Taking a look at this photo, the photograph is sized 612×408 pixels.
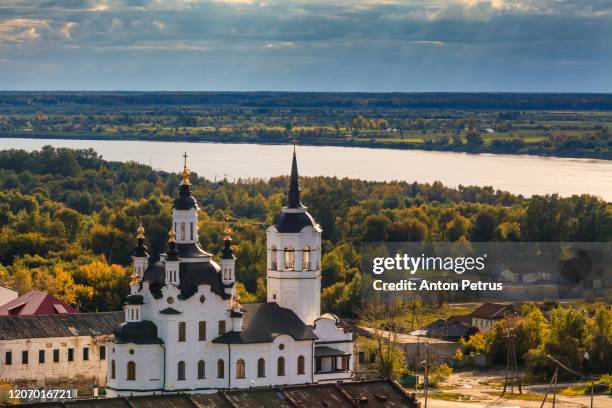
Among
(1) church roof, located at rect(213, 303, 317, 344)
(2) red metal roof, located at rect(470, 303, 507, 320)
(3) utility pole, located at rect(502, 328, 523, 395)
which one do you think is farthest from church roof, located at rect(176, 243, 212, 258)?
(2) red metal roof, located at rect(470, 303, 507, 320)

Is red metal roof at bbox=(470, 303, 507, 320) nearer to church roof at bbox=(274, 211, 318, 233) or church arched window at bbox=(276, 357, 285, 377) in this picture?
church roof at bbox=(274, 211, 318, 233)

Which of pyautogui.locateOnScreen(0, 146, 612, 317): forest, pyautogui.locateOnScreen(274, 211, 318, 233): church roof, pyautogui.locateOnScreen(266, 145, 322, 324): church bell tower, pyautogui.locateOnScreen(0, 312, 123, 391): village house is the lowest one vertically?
pyautogui.locateOnScreen(0, 146, 612, 317): forest

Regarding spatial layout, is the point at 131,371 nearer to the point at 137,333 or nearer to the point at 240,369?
the point at 137,333

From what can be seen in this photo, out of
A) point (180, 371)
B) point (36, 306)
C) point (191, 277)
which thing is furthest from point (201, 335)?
point (36, 306)

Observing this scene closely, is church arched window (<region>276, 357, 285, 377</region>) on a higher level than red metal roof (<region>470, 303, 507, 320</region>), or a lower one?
higher

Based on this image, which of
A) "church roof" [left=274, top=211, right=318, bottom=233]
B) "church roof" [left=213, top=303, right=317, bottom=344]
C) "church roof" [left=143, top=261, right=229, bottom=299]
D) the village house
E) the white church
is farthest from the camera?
the village house

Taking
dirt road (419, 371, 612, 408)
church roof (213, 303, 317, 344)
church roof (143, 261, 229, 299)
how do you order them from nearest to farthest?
church roof (143, 261, 229, 299)
church roof (213, 303, 317, 344)
dirt road (419, 371, 612, 408)
